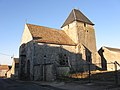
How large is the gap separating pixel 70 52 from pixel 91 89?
2081cm

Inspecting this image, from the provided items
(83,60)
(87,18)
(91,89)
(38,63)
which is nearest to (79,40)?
(83,60)

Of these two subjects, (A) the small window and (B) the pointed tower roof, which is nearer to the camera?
(A) the small window

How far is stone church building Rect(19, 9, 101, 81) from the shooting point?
29.2 m

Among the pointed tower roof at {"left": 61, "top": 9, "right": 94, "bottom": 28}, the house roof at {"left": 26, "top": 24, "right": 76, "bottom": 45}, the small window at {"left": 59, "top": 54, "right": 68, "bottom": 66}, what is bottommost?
the small window at {"left": 59, "top": 54, "right": 68, "bottom": 66}

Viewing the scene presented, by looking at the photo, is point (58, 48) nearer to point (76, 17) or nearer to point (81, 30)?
point (81, 30)

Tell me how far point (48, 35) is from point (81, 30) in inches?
321

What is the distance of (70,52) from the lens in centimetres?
3422

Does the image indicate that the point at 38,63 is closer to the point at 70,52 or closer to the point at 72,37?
the point at 70,52

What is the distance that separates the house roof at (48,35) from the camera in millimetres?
31312

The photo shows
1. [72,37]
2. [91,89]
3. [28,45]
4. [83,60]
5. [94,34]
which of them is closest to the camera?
[91,89]

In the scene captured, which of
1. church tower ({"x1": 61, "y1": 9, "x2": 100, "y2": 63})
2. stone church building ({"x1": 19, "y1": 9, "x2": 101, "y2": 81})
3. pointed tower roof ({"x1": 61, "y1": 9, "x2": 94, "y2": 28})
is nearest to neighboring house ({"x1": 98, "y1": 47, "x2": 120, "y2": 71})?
church tower ({"x1": 61, "y1": 9, "x2": 100, "y2": 63})

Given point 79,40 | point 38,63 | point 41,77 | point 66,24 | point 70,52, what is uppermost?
point 66,24

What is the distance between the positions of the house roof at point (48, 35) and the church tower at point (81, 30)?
1565 mm

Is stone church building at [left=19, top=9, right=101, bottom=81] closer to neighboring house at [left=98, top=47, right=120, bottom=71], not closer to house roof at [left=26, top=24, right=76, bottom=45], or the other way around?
house roof at [left=26, top=24, right=76, bottom=45]
